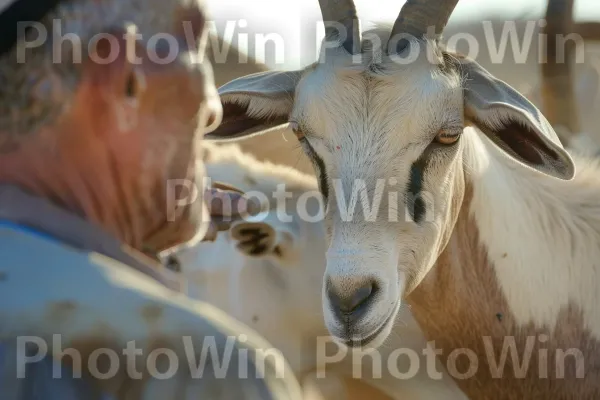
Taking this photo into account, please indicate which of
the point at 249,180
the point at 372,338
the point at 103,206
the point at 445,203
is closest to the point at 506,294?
the point at 445,203

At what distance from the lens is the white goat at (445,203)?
3227mm

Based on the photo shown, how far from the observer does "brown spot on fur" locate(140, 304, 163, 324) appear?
1.47 meters

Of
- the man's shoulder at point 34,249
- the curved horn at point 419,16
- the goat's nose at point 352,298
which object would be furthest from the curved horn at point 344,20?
the man's shoulder at point 34,249

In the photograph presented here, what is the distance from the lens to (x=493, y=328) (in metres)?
3.80

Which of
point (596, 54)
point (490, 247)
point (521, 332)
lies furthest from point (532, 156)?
point (596, 54)

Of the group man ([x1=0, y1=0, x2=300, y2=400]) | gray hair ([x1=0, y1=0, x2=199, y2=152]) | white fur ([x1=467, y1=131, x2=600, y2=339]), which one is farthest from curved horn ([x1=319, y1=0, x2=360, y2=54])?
gray hair ([x1=0, y1=0, x2=199, y2=152])

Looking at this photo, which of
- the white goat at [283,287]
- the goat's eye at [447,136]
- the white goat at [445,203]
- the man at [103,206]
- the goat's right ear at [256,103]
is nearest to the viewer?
the man at [103,206]

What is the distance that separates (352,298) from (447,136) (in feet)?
2.36

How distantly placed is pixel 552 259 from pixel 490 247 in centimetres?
30

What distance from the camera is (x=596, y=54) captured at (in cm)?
1278

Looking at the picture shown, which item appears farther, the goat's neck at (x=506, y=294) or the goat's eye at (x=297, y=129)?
the goat's neck at (x=506, y=294)

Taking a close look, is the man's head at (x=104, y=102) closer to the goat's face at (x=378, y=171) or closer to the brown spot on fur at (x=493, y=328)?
the goat's face at (x=378, y=171)

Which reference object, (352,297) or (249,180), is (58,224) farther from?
(249,180)

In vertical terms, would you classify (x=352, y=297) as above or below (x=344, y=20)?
Result: below
